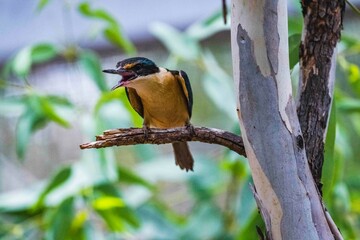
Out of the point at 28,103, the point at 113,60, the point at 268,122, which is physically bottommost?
the point at 268,122

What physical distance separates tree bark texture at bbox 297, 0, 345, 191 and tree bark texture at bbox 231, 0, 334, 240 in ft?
0.22

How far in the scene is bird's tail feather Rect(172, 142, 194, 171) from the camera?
3.40ft

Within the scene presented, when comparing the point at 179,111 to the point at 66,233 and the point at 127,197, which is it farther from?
the point at 127,197

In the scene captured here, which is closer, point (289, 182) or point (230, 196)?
point (289, 182)

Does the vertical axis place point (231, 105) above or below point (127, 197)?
above

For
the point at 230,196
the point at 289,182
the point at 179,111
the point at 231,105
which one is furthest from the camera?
the point at 230,196

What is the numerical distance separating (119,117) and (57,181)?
0.18 metres

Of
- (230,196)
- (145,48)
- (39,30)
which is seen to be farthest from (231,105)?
(39,30)

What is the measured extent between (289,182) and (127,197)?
3.35 ft

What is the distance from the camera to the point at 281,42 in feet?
2.39

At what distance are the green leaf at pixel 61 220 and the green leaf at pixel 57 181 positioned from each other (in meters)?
0.04

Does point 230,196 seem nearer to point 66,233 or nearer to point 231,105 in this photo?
point 231,105

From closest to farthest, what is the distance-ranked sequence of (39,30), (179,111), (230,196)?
(179,111) → (230,196) → (39,30)

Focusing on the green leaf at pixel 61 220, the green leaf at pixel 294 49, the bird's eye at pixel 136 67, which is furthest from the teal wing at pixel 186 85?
the green leaf at pixel 61 220
